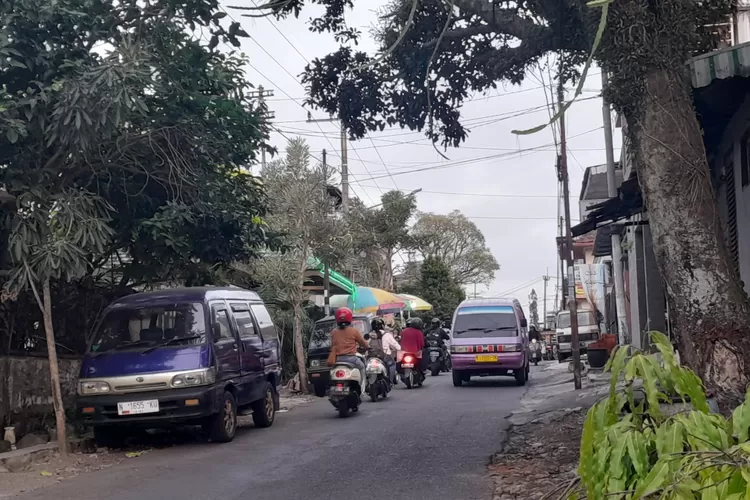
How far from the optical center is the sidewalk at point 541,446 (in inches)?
307

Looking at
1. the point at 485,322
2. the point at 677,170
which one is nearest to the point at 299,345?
the point at 485,322

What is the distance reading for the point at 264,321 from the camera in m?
13.8

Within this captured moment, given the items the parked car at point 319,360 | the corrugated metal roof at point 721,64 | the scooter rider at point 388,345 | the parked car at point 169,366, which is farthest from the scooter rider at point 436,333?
the corrugated metal roof at point 721,64

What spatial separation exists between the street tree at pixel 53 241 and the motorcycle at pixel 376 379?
655 centimetres

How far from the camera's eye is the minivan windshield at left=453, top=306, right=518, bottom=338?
20.3 metres

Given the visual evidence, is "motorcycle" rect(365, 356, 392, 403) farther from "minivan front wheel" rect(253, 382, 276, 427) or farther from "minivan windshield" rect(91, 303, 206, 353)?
"minivan windshield" rect(91, 303, 206, 353)

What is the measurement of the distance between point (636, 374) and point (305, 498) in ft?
16.8

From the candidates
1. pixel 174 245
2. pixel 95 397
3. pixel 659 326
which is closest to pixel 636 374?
pixel 95 397

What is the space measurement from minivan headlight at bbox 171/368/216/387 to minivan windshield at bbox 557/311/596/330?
2816 centimetres

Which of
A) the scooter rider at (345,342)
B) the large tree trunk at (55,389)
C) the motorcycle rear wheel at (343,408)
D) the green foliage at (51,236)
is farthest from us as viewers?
the scooter rider at (345,342)

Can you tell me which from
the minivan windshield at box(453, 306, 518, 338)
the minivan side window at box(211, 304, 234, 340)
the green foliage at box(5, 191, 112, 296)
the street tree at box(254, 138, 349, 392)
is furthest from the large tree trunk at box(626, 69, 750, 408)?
the minivan windshield at box(453, 306, 518, 338)

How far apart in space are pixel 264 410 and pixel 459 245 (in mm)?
45939

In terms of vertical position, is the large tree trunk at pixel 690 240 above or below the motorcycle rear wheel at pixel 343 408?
above

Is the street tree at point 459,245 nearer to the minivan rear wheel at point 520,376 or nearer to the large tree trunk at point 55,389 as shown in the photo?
the minivan rear wheel at point 520,376
